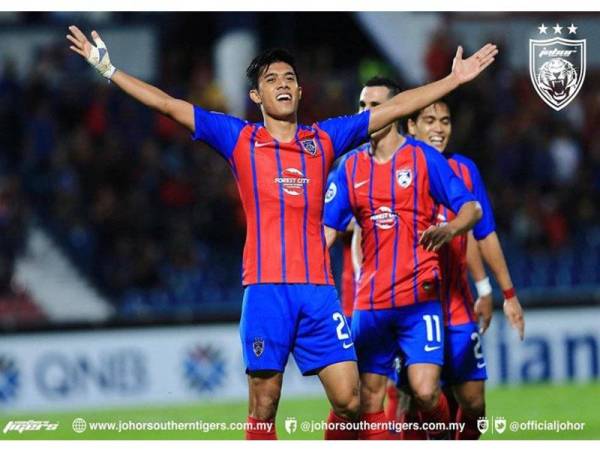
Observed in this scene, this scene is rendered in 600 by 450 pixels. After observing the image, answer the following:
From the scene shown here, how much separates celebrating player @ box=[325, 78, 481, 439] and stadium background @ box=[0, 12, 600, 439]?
3680mm

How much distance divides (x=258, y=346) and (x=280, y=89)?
4.10 ft

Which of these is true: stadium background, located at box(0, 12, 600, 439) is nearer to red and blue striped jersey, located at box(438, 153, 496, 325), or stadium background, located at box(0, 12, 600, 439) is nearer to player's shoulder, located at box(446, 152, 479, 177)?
red and blue striped jersey, located at box(438, 153, 496, 325)

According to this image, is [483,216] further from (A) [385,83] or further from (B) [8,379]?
(B) [8,379]

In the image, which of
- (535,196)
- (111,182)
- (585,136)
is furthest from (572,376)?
(111,182)

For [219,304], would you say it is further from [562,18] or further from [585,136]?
[562,18]

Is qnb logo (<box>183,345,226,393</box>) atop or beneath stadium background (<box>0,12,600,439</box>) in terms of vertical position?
beneath

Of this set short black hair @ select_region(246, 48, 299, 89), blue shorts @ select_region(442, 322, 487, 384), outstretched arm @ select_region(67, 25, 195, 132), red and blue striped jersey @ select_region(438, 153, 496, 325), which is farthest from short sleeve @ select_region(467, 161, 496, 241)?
outstretched arm @ select_region(67, 25, 195, 132)

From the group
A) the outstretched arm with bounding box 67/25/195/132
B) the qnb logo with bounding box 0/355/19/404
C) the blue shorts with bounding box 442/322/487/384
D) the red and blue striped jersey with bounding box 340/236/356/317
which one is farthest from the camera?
the qnb logo with bounding box 0/355/19/404

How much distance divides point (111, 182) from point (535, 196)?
4706 mm

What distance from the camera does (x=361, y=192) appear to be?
800 centimetres

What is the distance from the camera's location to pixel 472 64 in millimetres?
7031

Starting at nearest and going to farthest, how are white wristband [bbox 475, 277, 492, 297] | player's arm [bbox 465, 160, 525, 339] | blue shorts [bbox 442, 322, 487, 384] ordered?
player's arm [bbox 465, 160, 525, 339] → blue shorts [bbox 442, 322, 487, 384] → white wristband [bbox 475, 277, 492, 297]

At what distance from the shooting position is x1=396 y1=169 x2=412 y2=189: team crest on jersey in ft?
26.0

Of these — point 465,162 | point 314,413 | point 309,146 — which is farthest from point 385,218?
point 314,413
